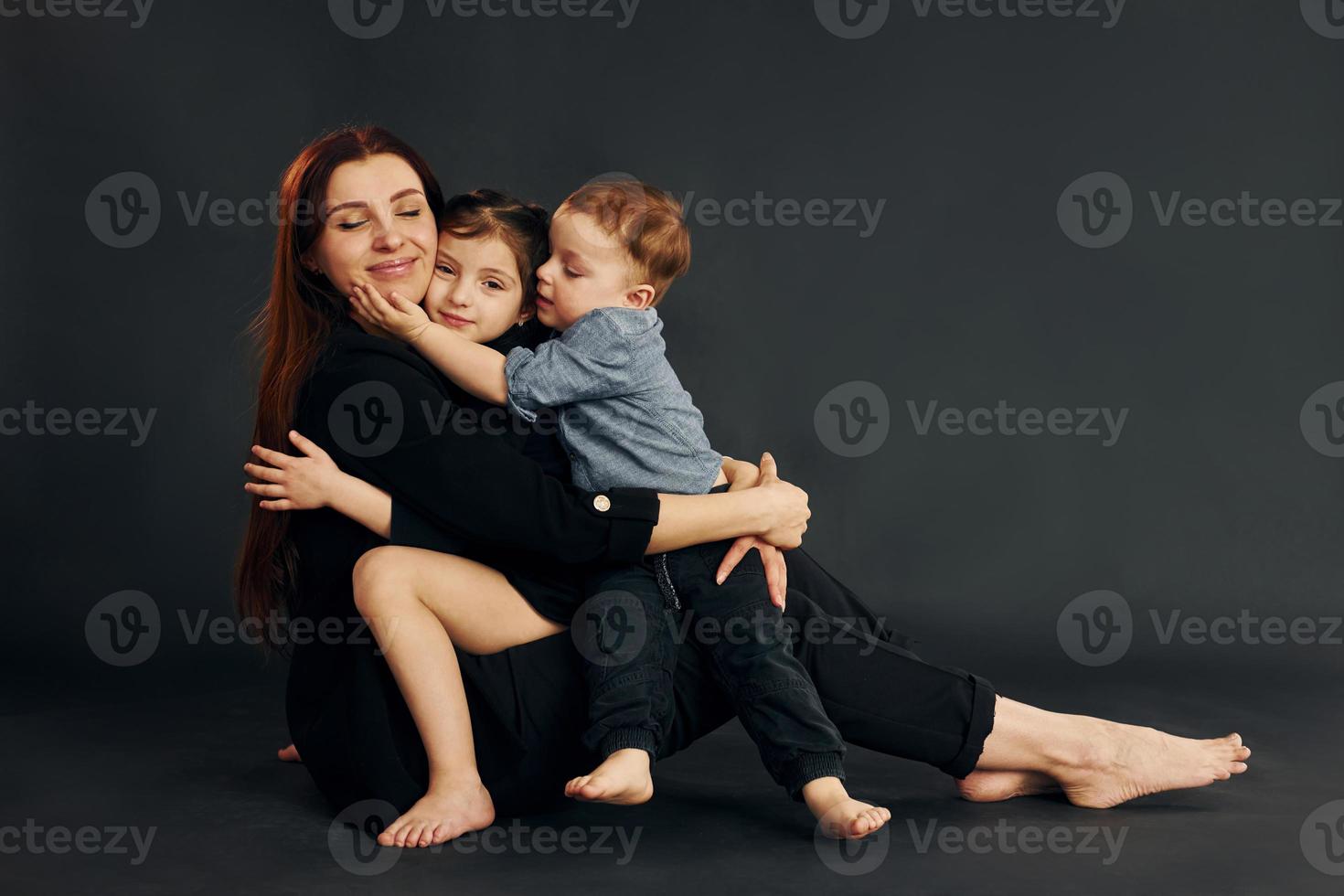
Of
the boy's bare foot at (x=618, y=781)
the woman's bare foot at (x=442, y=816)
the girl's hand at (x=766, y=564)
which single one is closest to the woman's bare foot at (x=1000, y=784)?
the girl's hand at (x=766, y=564)

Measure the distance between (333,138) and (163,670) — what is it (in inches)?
71.9

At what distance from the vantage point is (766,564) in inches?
115

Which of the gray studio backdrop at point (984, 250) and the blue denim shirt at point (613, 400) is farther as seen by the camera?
the gray studio backdrop at point (984, 250)

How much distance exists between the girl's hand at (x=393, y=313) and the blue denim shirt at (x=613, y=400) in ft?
0.63

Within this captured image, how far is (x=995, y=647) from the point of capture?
14.7 feet

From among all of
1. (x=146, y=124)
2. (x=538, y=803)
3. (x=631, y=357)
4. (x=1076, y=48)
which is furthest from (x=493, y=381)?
(x=1076, y=48)

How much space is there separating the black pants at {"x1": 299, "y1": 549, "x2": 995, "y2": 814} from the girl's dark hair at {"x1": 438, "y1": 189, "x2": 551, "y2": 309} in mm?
769

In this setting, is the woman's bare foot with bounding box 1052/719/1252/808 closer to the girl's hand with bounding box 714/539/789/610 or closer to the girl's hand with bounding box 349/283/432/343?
the girl's hand with bounding box 714/539/789/610

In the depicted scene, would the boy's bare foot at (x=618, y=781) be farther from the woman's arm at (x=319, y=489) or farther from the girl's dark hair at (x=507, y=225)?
the girl's dark hair at (x=507, y=225)

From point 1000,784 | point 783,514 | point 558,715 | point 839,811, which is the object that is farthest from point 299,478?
point 1000,784

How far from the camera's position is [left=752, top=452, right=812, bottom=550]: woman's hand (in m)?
2.93

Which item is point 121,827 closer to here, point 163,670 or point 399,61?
point 163,670

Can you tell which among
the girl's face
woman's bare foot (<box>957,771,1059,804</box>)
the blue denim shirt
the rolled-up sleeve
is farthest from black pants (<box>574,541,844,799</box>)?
the girl's face

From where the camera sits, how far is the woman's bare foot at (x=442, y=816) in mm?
2725
